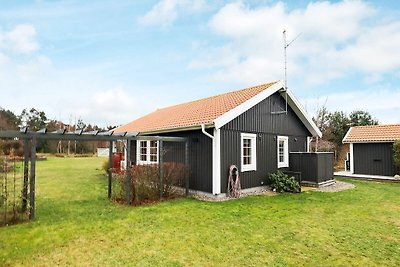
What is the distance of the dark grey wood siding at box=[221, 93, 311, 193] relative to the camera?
32.3ft

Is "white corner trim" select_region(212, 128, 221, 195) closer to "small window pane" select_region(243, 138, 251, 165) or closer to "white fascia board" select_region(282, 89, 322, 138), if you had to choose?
"small window pane" select_region(243, 138, 251, 165)

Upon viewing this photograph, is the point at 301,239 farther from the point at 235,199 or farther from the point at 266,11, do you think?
the point at 266,11

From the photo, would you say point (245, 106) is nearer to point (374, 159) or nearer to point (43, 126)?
point (374, 159)

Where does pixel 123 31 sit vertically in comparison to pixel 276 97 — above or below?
above

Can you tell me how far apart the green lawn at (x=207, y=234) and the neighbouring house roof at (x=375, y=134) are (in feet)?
28.3

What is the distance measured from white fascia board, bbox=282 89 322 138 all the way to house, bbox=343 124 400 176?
4.51 meters

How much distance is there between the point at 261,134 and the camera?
1148cm

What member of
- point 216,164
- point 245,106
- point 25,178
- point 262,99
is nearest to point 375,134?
point 262,99

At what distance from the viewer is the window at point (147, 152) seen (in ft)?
42.9

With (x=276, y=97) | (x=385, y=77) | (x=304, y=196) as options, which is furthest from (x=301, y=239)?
(x=385, y=77)

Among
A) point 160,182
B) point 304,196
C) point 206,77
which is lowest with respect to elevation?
point 304,196

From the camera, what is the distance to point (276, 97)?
487 inches

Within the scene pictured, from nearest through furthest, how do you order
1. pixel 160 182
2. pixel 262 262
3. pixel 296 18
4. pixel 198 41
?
pixel 262 262
pixel 160 182
pixel 296 18
pixel 198 41

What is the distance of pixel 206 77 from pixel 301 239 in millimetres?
14619
